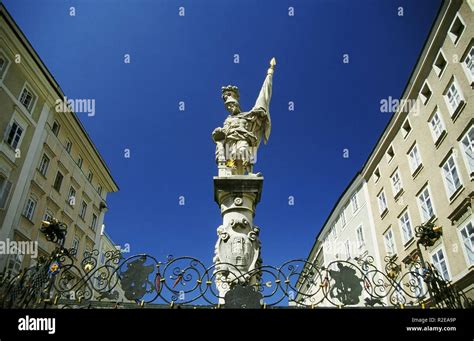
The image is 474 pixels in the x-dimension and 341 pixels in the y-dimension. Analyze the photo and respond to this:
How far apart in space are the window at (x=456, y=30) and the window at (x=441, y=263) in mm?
10637

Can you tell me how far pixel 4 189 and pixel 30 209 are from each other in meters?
2.81

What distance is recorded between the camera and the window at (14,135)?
19.1 meters

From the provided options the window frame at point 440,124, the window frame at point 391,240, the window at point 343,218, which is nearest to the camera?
the window frame at point 440,124

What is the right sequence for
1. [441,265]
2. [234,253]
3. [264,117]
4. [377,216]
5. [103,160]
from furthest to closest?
1. [103,160]
2. [377,216]
3. [441,265]
4. [264,117]
5. [234,253]

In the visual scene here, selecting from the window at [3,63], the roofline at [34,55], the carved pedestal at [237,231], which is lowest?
the carved pedestal at [237,231]

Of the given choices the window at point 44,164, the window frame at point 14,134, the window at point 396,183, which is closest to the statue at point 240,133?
the window frame at point 14,134

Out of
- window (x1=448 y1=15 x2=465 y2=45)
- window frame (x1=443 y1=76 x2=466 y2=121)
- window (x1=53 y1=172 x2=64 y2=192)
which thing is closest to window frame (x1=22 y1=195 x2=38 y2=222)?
window (x1=53 y1=172 x2=64 y2=192)

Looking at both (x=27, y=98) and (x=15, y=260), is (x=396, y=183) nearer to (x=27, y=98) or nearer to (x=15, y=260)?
(x=15, y=260)

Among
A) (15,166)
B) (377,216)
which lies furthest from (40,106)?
(377,216)

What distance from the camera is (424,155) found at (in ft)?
62.6

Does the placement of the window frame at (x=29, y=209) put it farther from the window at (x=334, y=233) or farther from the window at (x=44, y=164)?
the window at (x=334, y=233)
